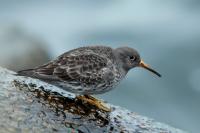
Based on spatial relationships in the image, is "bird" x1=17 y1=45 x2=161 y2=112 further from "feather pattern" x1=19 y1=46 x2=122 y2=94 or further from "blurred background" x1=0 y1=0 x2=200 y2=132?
"blurred background" x1=0 y1=0 x2=200 y2=132

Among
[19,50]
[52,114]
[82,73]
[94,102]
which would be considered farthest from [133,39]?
[52,114]

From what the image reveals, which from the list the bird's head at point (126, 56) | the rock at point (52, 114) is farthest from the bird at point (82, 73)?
the bird's head at point (126, 56)

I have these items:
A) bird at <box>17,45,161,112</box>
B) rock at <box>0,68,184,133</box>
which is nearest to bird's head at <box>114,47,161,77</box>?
bird at <box>17,45,161,112</box>

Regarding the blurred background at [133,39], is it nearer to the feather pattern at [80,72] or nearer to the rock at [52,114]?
the feather pattern at [80,72]

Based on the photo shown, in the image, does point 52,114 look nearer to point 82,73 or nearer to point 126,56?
point 82,73

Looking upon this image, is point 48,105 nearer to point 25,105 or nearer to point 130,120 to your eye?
point 25,105

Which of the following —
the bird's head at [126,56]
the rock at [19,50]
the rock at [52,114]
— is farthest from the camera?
the rock at [19,50]
